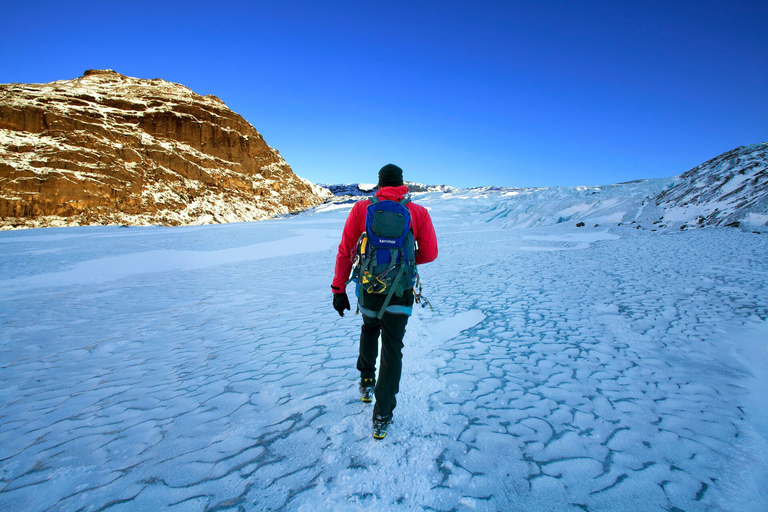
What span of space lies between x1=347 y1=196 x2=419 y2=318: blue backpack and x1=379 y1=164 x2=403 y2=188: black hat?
0.20 meters

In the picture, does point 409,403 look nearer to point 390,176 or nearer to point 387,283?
point 387,283

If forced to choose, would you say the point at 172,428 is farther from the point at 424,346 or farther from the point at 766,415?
the point at 766,415

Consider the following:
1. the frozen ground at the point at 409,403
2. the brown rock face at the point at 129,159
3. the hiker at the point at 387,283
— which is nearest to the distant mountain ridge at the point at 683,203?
the frozen ground at the point at 409,403

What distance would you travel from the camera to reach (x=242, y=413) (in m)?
2.49

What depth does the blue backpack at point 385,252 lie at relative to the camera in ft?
6.64

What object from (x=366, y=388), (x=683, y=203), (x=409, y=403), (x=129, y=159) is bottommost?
(x=409, y=403)

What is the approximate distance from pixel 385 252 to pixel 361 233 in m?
0.26

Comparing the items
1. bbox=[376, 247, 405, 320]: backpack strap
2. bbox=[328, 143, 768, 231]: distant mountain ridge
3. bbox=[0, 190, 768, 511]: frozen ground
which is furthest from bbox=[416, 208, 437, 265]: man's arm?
bbox=[328, 143, 768, 231]: distant mountain ridge

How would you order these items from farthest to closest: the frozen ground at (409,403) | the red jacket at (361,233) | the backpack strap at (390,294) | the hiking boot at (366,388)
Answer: the hiking boot at (366,388), the red jacket at (361,233), the backpack strap at (390,294), the frozen ground at (409,403)

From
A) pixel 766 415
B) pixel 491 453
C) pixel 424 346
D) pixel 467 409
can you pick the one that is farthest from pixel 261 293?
pixel 766 415

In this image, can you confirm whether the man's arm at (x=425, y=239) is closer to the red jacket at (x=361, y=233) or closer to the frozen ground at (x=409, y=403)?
the red jacket at (x=361, y=233)

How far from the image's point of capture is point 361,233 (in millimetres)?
2205

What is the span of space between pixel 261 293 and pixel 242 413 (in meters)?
4.24

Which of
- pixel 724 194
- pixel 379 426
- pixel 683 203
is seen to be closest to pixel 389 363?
pixel 379 426
